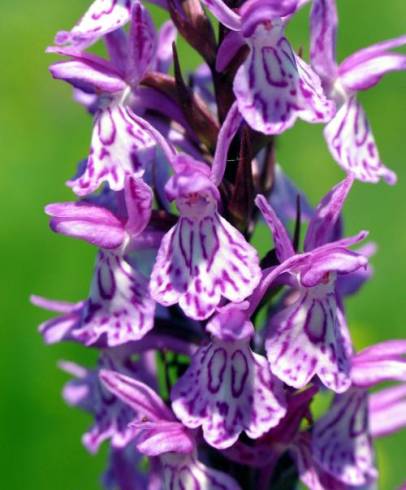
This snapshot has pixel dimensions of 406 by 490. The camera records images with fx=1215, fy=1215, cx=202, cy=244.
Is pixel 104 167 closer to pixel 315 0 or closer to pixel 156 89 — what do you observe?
pixel 156 89

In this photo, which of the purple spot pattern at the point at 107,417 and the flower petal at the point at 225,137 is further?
the purple spot pattern at the point at 107,417

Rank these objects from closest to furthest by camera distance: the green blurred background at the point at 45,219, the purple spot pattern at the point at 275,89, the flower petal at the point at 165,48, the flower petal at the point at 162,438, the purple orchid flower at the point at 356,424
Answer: the purple spot pattern at the point at 275,89 < the flower petal at the point at 162,438 < the purple orchid flower at the point at 356,424 < the flower petal at the point at 165,48 < the green blurred background at the point at 45,219

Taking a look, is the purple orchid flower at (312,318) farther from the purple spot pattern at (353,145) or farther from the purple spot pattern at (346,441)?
the purple spot pattern at (346,441)

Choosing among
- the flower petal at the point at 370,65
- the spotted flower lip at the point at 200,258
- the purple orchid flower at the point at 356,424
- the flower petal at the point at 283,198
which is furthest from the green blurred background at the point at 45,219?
the spotted flower lip at the point at 200,258

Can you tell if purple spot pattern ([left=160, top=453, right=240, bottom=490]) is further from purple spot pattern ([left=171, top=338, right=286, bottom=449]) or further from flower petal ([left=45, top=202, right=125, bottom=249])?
flower petal ([left=45, top=202, right=125, bottom=249])

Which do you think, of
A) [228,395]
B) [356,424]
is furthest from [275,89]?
[356,424]

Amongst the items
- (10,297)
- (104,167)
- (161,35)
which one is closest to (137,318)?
(104,167)
